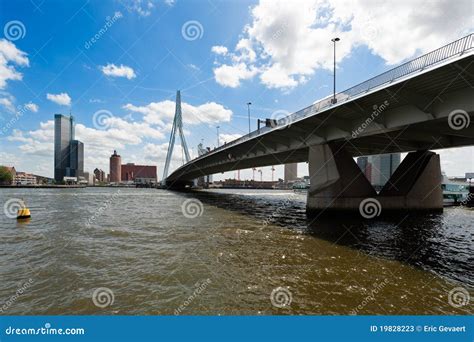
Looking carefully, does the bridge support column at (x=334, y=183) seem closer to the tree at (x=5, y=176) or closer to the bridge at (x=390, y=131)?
the bridge at (x=390, y=131)

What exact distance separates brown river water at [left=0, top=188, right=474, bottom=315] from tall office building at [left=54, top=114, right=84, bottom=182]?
11460cm

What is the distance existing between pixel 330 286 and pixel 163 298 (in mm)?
4785

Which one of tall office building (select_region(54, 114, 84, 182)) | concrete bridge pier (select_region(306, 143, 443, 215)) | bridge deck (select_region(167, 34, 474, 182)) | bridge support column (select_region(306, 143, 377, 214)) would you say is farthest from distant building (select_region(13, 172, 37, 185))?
concrete bridge pier (select_region(306, 143, 443, 215))

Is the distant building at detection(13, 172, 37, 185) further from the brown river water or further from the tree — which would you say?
the brown river water

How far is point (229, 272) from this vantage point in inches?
345

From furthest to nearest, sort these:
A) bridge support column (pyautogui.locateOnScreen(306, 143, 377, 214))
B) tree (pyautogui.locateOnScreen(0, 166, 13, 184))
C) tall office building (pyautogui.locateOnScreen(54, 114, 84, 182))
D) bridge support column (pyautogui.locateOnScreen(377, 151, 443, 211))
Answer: tree (pyautogui.locateOnScreen(0, 166, 13, 184)) < tall office building (pyautogui.locateOnScreen(54, 114, 84, 182)) < bridge support column (pyautogui.locateOnScreen(377, 151, 443, 211)) < bridge support column (pyautogui.locateOnScreen(306, 143, 377, 214))

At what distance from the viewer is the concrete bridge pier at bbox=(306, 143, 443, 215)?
2472 cm

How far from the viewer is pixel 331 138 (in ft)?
81.9

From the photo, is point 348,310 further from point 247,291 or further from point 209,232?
point 209,232

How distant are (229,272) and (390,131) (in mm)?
18034

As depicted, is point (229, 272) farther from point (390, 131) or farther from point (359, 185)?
point (359, 185)

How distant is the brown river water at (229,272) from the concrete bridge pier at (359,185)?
892 cm

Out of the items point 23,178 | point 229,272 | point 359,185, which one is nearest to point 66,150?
point 23,178

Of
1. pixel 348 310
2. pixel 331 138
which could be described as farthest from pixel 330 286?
pixel 331 138
